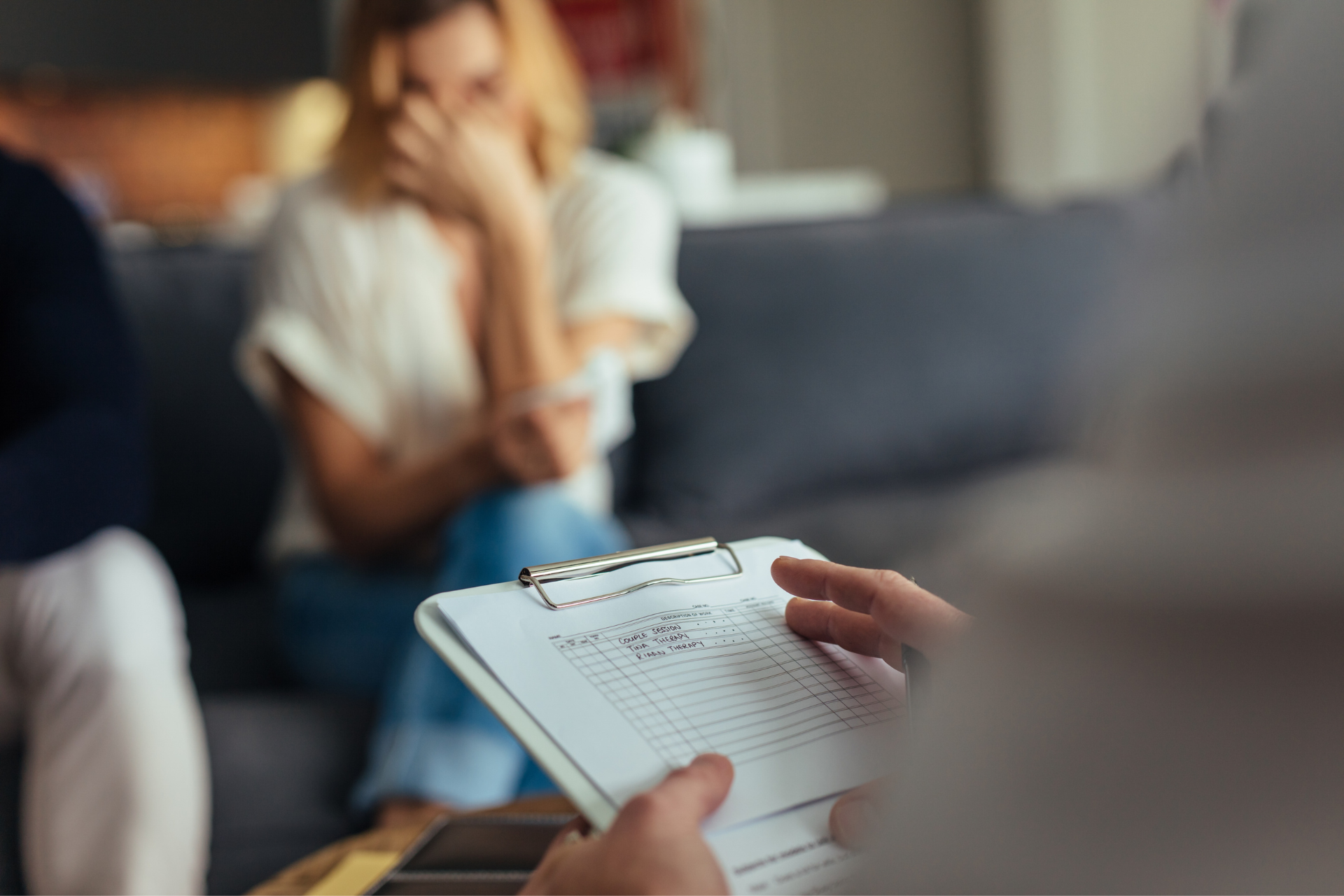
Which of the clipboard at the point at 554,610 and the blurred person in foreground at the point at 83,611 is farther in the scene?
the blurred person in foreground at the point at 83,611

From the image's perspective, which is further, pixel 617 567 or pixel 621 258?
pixel 621 258

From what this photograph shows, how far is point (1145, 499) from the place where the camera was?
0.69 ft

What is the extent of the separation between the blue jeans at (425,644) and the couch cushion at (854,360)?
0.32 m

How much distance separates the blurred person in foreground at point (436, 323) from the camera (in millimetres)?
1095

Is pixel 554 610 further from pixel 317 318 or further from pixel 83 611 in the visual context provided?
pixel 317 318

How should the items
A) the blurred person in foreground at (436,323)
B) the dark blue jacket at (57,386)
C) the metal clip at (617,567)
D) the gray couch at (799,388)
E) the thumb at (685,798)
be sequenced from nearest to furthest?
1. the thumb at (685,798)
2. the metal clip at (617,567)
3. the dark blue jacket at (57,386)
4. the blurred person in foreground at (436,323)
5. the gray couch at (799,388)

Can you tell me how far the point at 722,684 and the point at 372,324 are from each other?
94 centimetres

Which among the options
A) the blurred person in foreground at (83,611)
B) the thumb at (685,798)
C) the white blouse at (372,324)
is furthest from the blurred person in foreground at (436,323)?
the thumb at (685,798)

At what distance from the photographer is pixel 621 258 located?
136 cm

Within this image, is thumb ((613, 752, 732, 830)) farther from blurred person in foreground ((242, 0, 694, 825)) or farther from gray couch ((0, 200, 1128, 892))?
gray couch ((0, 200, 1128, 892))

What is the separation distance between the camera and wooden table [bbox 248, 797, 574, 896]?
64 centimetres

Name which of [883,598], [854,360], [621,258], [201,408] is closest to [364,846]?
[883,598]

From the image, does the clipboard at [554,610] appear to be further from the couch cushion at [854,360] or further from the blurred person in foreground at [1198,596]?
the couch cushion at [854,360]

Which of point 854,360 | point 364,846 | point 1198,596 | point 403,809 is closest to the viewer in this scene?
point 1198,596
